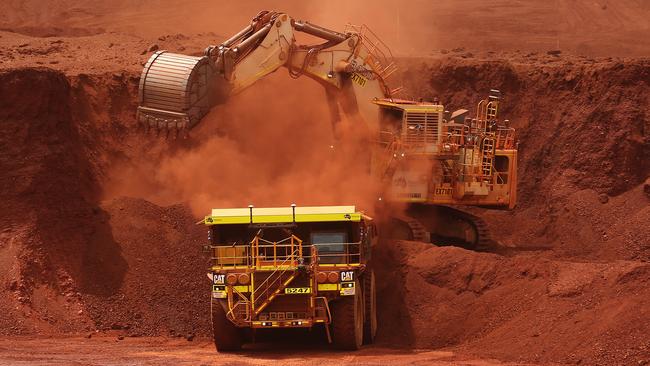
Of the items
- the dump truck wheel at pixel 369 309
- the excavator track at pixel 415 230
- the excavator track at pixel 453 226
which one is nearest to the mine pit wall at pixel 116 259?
the dump truck wheel at pixel 369 309

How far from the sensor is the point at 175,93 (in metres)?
26.4

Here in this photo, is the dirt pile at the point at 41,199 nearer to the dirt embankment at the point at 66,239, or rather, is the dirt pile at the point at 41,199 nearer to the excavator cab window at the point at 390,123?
the dirt embankment at the point at 66,239

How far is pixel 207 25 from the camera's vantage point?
58688 millimetres

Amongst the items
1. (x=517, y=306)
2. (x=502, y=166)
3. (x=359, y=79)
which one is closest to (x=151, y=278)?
(x=359, y=79)

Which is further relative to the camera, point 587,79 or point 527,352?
point 587,79

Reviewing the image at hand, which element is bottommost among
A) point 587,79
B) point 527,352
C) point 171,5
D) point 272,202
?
point 527,352

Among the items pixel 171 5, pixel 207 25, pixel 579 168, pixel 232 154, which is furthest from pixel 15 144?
pixel 171 5

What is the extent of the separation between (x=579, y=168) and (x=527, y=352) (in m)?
18.7

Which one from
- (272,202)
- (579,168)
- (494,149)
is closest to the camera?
(272,202)

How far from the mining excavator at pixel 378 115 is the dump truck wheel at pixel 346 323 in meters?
5.26

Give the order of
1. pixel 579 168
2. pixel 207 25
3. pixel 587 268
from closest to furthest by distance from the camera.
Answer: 1. pixel 587 268
2. pixel 579 168
3. pixel 207 25

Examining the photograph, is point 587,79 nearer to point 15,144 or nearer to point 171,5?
point 15,144

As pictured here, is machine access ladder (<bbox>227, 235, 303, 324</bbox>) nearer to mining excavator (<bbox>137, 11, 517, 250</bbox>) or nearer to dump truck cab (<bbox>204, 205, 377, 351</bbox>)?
dump truck cab (<bbox>204, 205, 377, 351</bbox>)

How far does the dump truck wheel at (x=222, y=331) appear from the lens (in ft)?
78.4
